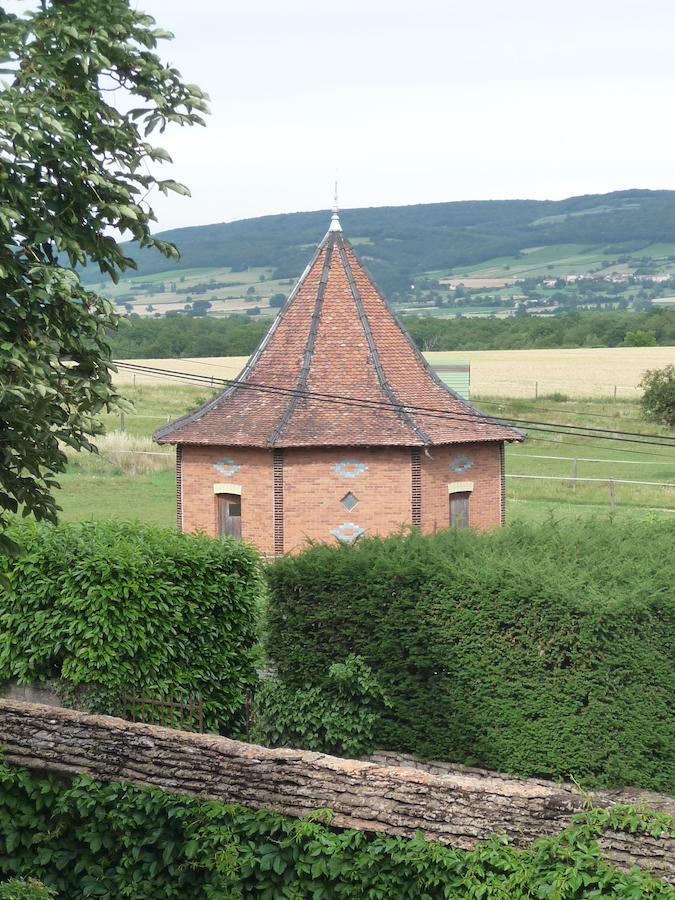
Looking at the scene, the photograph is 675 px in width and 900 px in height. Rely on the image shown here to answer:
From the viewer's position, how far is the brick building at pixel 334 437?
2661 centimetres

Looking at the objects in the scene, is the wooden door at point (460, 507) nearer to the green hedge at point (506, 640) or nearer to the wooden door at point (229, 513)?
the wooden door at point (229, 513)

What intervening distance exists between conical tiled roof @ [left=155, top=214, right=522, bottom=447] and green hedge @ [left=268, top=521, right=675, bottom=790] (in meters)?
10.6

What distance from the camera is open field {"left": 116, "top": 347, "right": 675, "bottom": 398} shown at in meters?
77.8

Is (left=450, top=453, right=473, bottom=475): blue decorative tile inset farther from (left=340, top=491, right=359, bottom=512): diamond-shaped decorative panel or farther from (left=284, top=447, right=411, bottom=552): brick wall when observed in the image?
(left=340, top=491, right=359, bottom=512): diamond-shaped decorative panel

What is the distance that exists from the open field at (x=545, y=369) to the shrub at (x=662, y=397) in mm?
23721

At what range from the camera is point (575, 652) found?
13914 mm

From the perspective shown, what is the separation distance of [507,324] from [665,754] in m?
125

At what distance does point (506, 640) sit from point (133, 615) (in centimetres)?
501

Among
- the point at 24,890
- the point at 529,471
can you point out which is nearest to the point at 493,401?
the point at 529,471

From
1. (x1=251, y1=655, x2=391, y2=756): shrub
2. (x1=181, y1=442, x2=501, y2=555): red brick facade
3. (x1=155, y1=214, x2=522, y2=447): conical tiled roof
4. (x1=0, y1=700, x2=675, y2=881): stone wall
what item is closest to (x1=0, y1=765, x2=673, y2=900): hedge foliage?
(x1=0, y1=700, x2=675, y2=881): stone wall

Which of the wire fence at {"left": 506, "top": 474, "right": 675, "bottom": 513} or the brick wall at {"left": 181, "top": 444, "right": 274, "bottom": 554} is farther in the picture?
the wire fence at {"left": 506, "top": 474, "right": 675, "bottom": 513}

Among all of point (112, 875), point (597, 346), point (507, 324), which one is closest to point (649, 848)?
point (112, 875)

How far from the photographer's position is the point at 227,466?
27.5 m

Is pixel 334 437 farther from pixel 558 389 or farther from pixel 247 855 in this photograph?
pixel 558 389
